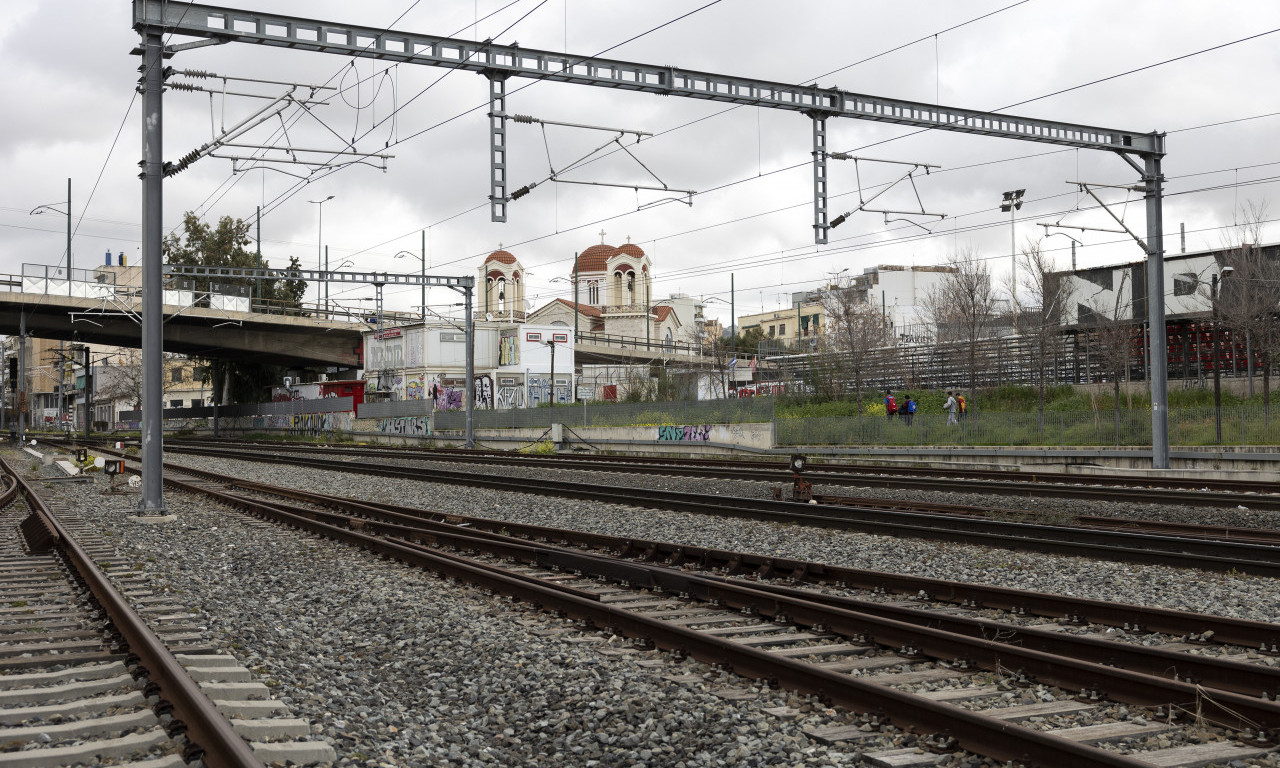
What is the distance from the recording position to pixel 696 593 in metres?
10.6

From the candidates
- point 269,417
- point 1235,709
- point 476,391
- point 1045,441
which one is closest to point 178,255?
point 269,417

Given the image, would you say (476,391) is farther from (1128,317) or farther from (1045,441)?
(1045,441)

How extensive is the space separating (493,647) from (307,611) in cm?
282

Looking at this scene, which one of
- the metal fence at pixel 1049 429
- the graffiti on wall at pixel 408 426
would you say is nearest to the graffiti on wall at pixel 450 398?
the graffiti on wall at pixel 408 426

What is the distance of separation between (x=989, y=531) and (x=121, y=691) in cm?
1189

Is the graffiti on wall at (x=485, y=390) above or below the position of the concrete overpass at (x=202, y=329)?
below

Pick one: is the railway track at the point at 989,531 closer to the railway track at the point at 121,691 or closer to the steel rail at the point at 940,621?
the steel rail at the point at 940,621

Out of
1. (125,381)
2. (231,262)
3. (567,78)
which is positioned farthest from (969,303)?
(125,381)

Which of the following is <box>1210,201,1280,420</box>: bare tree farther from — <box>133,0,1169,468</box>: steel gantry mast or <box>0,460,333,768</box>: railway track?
<box>0,460,333,768</box>: railway track

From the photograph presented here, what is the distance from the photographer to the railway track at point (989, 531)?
12352mm

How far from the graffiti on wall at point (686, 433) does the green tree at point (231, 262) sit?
2028 inches

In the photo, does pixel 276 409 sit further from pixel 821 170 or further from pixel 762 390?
pixel 821 170

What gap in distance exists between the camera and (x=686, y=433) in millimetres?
45094

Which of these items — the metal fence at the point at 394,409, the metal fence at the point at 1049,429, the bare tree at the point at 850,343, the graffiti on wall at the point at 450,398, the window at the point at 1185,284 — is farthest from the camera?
the graffiti on wall at the point at 450,398
